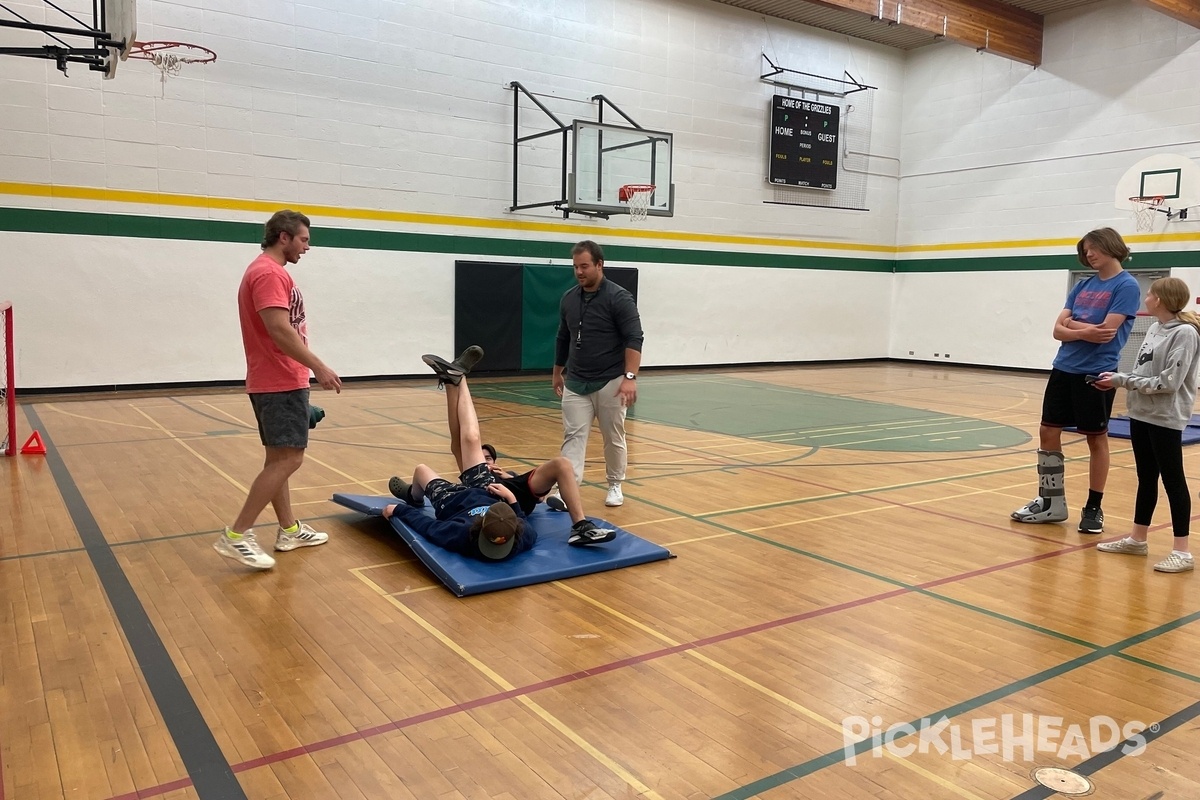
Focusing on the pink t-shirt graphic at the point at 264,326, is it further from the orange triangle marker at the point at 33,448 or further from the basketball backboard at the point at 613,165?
the basketball backboard at the point at 613,165

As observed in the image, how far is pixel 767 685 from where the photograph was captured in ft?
11.0

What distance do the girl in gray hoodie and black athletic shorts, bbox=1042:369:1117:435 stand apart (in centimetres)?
54

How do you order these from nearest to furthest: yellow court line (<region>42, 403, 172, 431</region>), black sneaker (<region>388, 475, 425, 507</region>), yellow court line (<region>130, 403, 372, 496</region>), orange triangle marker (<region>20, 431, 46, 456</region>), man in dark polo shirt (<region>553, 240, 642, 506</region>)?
black sneaker (<region>388, 475, 425, 507</region>) → man in dark polo shirt (<region>553, 240, 642, 506</region>) → yellow court line (<region>130, 403, 372, 496</region>) → orange triangle marker (<region>20, 431, 46, 456</region>) → yellow court line (<region>42, 403, 172, 431</region>)

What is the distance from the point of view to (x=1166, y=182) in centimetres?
1603

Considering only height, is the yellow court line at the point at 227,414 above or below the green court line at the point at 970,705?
above

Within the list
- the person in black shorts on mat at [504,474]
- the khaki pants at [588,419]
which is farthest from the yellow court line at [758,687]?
the khaki pants at [588,419]

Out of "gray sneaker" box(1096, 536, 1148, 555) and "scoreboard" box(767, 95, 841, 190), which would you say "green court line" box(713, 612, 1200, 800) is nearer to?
"gray sneaker" box(1096, 536, 1148, 555)

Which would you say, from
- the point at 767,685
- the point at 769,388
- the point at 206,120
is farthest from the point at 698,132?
the point at 767,685

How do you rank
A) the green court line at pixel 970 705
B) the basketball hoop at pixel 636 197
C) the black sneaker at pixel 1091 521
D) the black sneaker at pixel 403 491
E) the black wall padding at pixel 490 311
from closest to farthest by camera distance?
the green court line at pixel 970 705, the black sneaker at pixel 403 491, the black sneaker at pixel 1091 521, the black wall padding at pixel 490 311, the basketball hoop at pixel 636 197

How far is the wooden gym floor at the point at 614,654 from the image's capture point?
2.71 meters

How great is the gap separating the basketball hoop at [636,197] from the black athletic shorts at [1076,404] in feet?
34.1

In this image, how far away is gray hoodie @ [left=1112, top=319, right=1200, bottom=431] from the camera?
4.60 meters

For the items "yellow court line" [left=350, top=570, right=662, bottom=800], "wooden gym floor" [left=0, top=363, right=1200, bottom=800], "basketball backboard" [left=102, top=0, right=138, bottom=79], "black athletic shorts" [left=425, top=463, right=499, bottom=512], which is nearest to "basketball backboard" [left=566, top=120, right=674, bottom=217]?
"basketball backboard" [left=102, top=0, right=138, bottom=79]

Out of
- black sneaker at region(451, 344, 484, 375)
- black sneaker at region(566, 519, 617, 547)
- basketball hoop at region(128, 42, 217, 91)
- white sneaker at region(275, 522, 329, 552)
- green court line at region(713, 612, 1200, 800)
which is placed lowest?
green court line at region(713, 612, 1200, 800)
